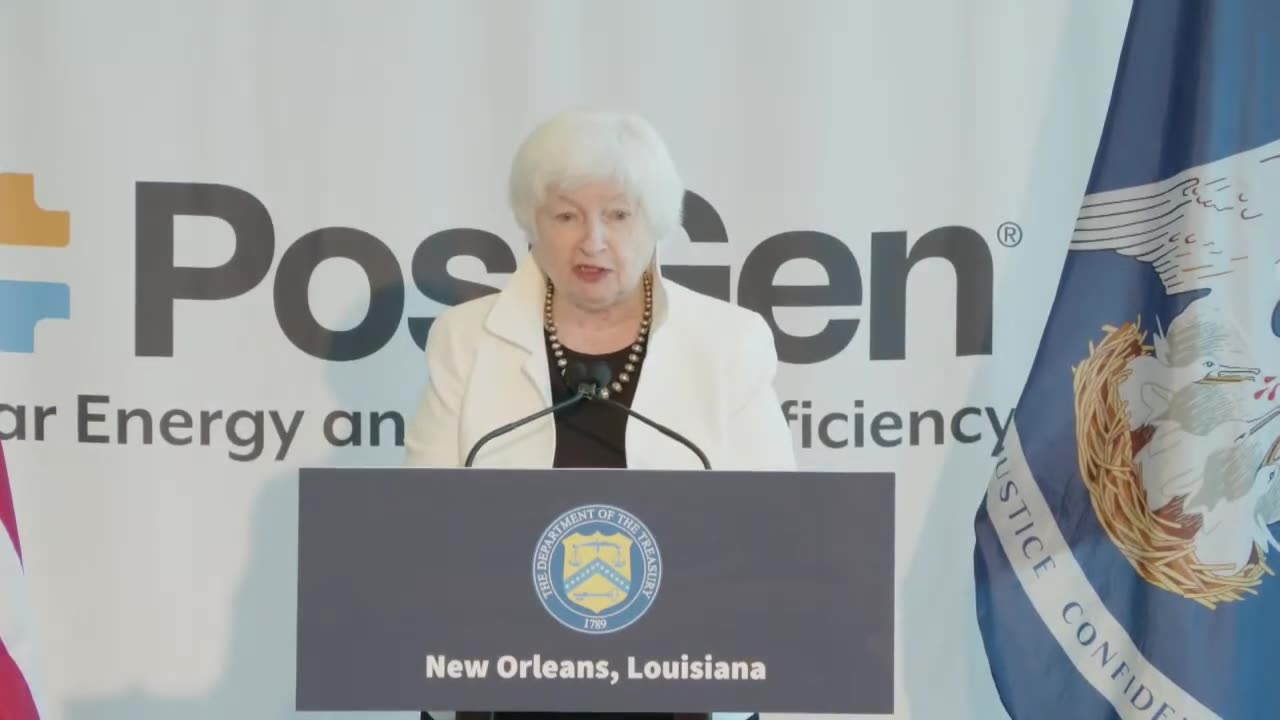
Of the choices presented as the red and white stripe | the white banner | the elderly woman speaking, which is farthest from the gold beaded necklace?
the red and white stripe

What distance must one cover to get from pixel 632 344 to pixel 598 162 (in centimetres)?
31

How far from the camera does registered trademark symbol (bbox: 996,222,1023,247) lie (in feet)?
10.3

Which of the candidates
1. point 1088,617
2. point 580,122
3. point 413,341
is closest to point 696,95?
point 413,341

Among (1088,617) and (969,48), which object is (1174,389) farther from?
(969,48)

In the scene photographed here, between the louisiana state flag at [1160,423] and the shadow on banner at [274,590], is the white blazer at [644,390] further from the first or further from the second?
the louisiana state flag at [1160,423]

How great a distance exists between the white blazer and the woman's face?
0.29ft

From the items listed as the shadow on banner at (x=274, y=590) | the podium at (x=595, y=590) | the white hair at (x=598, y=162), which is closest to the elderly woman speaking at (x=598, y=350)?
the white hair at (x=598, y=162)

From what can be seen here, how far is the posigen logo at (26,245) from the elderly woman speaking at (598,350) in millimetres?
1318

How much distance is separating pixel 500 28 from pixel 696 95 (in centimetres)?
48

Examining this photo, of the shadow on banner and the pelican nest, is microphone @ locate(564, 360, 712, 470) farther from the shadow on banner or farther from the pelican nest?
the pelican nest

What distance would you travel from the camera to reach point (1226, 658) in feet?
9.64

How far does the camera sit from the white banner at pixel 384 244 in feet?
10.0

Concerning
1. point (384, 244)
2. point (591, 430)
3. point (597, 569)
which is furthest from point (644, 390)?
point (384, 244)

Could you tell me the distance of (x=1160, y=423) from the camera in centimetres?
299
